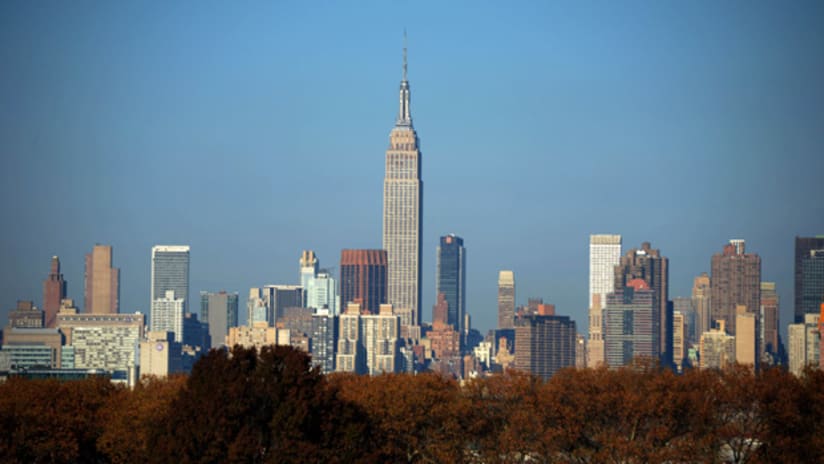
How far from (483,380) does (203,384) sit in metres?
22.9

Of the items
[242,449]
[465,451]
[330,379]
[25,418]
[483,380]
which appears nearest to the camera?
[242,449]

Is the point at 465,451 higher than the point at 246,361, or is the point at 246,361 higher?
the point at 246,361

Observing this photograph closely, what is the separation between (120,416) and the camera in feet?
246

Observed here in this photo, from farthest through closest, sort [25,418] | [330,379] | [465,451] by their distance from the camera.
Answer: [330,379], [465,451], [25,418]

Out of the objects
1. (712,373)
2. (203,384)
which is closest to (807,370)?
(712,373)

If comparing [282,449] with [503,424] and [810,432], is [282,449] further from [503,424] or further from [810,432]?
[810,432]

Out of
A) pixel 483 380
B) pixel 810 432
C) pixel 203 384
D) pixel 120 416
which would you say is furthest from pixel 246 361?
pixel 810 432

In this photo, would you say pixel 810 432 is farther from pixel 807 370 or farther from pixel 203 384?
pixel 203 384

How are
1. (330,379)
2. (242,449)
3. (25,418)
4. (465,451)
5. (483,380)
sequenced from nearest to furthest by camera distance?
1. (242,449)
2. (25,418)
3. (465,451)
4. (483,380)
5. (330,379)

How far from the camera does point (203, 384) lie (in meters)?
62.5

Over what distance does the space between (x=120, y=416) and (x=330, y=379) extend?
53.0 feet

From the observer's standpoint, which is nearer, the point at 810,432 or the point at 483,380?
the point at 810,432

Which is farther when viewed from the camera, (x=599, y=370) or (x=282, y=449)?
(x=599, y=370)

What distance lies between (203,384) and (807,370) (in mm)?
32967
